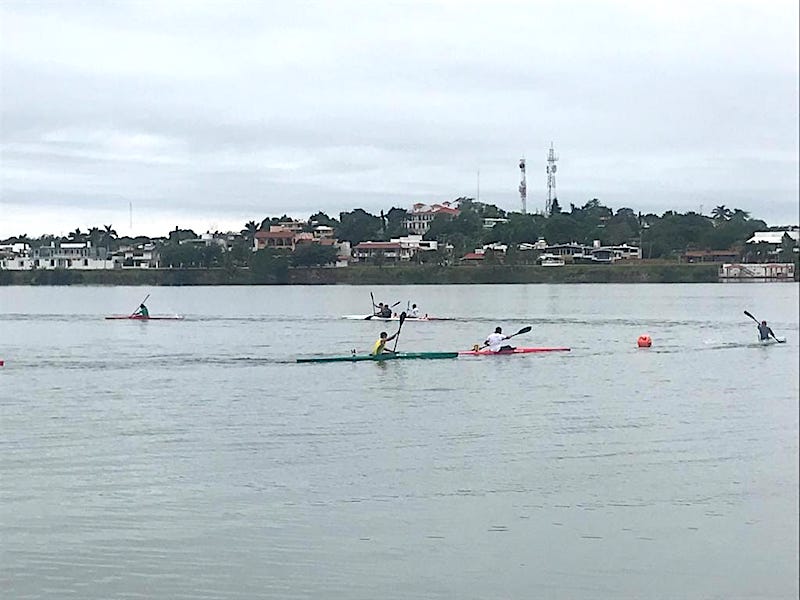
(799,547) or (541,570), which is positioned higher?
(799,547)

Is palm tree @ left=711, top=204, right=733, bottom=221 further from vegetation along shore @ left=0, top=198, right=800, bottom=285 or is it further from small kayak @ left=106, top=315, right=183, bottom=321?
small kayak @ left=106, top=315, right=183, bottom=321

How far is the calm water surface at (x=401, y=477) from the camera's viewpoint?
387 inches

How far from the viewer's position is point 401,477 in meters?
13.5

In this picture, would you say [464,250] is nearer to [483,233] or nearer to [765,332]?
[483,233]

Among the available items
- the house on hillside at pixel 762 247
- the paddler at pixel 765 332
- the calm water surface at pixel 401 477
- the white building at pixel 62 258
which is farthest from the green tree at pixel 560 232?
the calm water surface at pixel 401 477

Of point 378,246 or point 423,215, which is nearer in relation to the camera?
point 378,246

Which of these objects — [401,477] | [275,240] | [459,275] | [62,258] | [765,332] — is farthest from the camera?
[459,275]

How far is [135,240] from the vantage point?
5403 centimetres

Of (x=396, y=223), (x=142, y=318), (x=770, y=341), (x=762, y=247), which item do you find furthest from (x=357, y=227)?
(x=770, y=341)

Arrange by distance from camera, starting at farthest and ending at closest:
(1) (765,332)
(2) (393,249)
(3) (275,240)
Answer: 1. (2) (393,249)
2. (3) (275,240)
3. (1) (765,332)

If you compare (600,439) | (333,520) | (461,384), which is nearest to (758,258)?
(461,384)

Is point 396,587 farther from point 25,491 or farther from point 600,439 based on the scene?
point 600,439

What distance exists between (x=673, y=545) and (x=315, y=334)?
2935 cm

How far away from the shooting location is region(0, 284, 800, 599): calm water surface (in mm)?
9828
